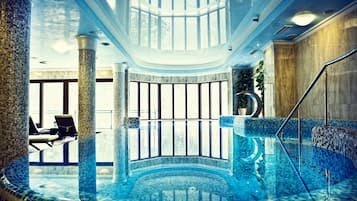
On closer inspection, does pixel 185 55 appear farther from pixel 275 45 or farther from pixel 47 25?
pixel 47 25

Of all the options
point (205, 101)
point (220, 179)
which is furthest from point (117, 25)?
point (205, 101)

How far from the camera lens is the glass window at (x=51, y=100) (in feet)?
52.2

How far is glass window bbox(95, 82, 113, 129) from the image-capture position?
53.3 ft

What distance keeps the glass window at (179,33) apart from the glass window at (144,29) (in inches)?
69.1

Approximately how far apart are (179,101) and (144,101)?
2401 millimetres

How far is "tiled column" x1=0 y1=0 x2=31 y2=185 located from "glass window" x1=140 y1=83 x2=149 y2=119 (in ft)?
47.8

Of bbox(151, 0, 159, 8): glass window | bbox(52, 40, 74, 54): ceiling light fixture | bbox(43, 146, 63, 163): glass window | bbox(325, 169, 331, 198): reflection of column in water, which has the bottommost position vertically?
bbox(43, 146, 63, 163): glass window

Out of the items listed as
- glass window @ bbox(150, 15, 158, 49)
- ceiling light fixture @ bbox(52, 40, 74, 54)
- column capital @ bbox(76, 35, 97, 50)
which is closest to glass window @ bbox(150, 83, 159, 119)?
glass window @ bbox(150, 15, 158, 49)

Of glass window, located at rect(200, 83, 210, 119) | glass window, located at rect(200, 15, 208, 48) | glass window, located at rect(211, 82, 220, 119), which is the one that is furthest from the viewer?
glass window, located at rect(200, 83, 210, 119)

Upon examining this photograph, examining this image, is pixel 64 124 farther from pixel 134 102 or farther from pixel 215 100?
pixel 215 100

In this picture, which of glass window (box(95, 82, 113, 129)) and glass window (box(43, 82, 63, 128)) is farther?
glass window (box(95, 82, 113, 129))

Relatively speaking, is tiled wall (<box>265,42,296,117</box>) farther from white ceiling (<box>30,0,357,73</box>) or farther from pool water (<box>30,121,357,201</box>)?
pool water (<box>30,121,357,201</box>)

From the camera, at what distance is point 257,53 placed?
1120 centimetres

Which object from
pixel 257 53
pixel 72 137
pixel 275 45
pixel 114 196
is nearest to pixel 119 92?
pixel 72 137
